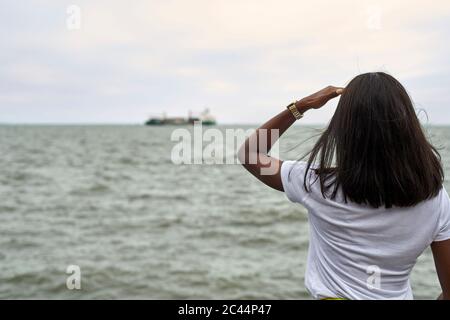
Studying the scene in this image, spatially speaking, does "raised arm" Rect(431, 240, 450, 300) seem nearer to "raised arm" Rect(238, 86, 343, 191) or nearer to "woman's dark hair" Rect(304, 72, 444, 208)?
"woman's dark hair" Rect(304, 72, 444, 208)

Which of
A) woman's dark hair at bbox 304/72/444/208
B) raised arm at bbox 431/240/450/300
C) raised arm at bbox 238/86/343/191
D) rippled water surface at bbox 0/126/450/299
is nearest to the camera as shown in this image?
woman's dark hair at bbox 304/72/444/208

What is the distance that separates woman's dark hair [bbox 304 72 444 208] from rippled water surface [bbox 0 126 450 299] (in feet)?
1.05

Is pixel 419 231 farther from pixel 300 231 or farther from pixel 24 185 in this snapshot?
pixel 24 185

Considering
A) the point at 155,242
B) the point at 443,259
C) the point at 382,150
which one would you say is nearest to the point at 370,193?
the point at 382,150

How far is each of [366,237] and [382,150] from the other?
32 cm

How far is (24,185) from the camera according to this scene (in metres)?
19.9

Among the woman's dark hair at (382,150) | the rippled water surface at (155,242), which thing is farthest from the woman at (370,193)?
the rippled water surface at (155,242)

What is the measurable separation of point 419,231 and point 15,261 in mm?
9447

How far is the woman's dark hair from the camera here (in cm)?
167

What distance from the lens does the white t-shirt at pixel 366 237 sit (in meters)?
1.75

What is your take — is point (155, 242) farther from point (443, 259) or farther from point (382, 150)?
point (382, 150)

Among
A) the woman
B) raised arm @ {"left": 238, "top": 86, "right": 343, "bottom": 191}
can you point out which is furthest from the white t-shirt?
raised arm @ {"left": 238, "top": 86, "right": 343, "bottom": 191}

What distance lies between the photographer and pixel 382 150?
1693 millimetres
